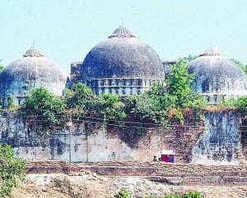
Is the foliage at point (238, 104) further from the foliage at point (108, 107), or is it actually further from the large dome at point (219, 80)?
the foliage at point (108, 107)

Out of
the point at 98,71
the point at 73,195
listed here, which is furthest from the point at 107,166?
the point at 98,71

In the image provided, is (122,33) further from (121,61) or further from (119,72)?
(119,72)

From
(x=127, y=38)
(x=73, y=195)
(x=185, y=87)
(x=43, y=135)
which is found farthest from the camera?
(x=127, y=38)

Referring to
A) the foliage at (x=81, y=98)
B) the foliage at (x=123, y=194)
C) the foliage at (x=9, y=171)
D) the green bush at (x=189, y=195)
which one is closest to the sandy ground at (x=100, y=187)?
the foliage at (x=123, y=194)

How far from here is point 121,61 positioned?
44.5m

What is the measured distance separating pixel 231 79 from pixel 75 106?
385 inches

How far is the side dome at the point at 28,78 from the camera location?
46.8m

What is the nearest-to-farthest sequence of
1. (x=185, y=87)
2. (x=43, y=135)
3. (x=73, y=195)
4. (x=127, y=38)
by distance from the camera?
(x=73, y=195) < (x=43, y=135) < (x=185, y=87) < (x=127, y=38)

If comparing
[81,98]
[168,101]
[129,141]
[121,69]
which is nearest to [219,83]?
[121,69]

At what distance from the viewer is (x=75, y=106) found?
40688 millimetres

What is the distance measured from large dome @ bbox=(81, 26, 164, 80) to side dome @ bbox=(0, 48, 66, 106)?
8.05ft

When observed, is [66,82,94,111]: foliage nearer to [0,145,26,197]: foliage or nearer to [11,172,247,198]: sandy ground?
[11,172,247,198]: sandy ground

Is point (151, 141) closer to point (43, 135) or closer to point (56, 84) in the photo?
point (43, 135)

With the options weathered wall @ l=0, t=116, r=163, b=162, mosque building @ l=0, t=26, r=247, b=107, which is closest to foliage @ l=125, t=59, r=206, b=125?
weathered wall @ l=0, t=116, r=163, b=162
